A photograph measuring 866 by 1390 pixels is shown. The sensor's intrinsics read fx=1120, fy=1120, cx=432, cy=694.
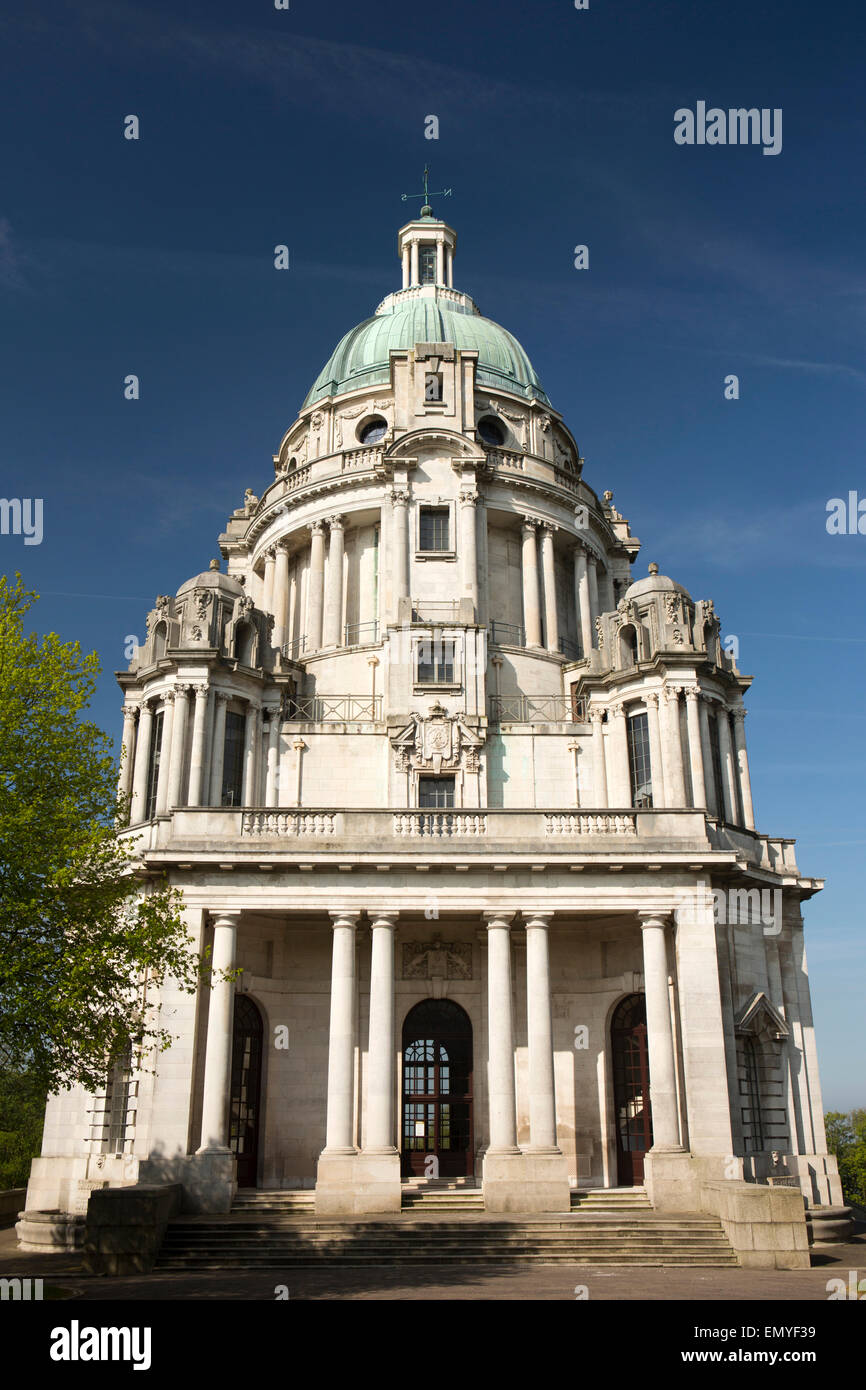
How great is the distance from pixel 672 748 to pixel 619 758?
2.10 m

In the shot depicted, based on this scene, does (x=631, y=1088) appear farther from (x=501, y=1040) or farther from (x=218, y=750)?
(x=218, y=750)

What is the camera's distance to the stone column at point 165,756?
3631 centimetres

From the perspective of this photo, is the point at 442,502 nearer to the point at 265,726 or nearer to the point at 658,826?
the point at 265,726

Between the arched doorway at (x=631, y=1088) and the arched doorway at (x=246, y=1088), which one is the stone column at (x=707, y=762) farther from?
the arched doorway at (x=246, y=1088)

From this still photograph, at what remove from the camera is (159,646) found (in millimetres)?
38875

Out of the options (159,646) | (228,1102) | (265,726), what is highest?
(159,646)

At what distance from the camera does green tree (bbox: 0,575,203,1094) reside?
21.1 meters

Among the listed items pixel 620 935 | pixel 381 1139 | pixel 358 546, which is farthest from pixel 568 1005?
pixel 358 546

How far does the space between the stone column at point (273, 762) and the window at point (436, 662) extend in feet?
17.2

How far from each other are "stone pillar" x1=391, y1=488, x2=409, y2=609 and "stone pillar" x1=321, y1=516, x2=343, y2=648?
3.83 meters

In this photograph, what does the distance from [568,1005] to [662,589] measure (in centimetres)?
1457

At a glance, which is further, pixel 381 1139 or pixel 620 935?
pixel 620 935

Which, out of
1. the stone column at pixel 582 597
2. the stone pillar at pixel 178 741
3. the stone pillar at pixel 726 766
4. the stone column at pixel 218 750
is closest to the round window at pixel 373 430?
the stone column at pixel 582 597
